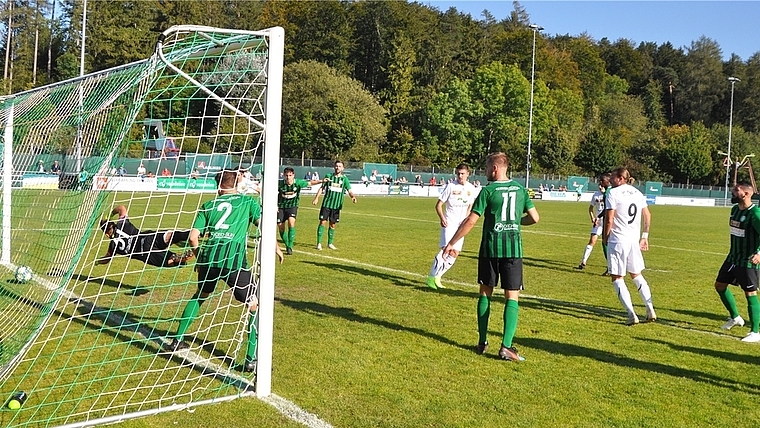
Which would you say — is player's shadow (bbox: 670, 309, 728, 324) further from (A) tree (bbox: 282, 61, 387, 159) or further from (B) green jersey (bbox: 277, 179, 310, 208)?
(A) tree (bbox: 282, 61, 387, 159)

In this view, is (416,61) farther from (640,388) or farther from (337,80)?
(640,388)

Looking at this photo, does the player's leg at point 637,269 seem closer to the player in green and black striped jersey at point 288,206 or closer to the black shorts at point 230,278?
the black shorts at point 230,278

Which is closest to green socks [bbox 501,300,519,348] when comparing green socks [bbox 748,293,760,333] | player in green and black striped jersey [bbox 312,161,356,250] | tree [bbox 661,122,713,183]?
green socks [bbox 748,293,760,333]

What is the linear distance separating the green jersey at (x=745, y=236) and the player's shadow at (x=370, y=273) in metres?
4.49

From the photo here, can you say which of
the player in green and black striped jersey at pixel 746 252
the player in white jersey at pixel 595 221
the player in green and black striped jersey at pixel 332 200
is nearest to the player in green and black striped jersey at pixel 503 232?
the player in green and black striped jersey at pixel 746 252

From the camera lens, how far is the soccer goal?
504 centimetres

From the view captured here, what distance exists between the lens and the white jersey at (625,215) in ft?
26.5

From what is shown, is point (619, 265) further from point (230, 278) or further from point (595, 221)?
point (595, 221)

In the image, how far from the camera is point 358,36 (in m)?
77.8

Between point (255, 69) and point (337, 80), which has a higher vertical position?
point (337, 80)

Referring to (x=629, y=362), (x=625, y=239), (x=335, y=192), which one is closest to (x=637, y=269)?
(x=625, y=239)

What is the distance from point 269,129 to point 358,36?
248 ft

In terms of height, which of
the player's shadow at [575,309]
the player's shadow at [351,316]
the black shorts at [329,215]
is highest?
A: the black shorts at [329,215]

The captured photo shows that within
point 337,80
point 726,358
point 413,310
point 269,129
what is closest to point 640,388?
point 726,358
